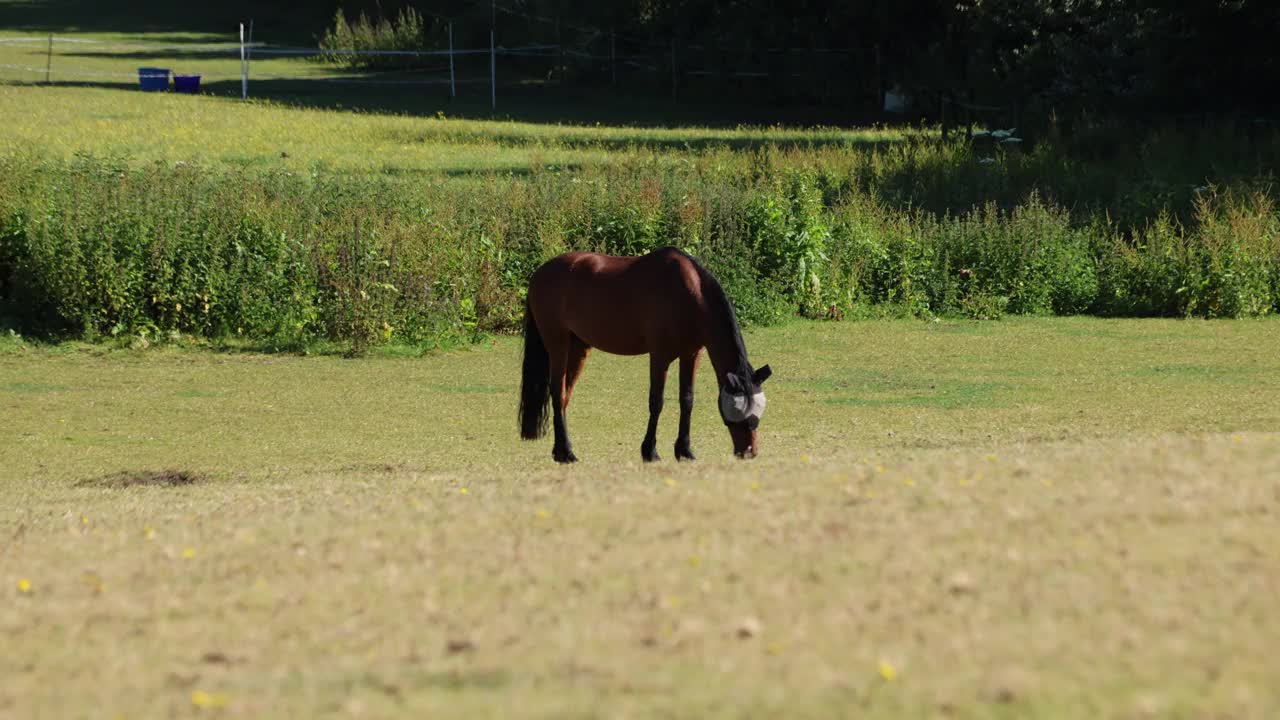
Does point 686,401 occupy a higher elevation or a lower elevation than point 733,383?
lower

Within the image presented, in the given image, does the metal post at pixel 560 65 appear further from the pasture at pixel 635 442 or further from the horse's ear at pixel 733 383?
the horse's ear at pixel 733 383

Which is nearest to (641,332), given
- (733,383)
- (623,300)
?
(623,300)

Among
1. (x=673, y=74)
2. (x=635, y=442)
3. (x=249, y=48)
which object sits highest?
(x=249, y=48)

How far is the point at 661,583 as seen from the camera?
668 centimetres

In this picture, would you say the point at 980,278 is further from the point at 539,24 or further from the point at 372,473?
the point at 539,24

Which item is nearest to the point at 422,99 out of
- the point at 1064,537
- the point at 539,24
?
the point at 539,24

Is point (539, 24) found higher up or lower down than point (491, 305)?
higher up

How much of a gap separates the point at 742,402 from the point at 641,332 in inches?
46.8

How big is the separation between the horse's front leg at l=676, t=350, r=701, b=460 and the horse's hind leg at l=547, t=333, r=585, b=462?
1103mm

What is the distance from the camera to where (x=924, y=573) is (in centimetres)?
656

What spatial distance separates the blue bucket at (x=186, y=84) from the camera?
158 feet

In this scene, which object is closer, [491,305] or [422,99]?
[491,305]

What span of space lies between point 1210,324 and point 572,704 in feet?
61.0

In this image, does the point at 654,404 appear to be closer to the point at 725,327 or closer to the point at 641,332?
the point at 641,332
